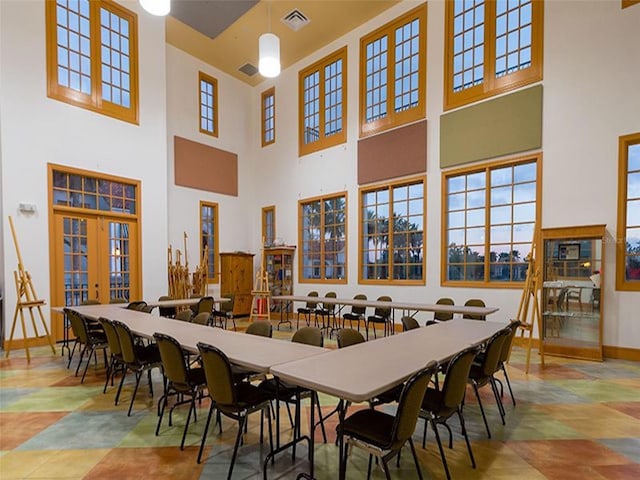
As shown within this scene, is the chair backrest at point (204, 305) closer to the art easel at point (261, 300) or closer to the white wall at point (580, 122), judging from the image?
the art easel at point (261, 300)

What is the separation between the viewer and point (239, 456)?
8.88 ft

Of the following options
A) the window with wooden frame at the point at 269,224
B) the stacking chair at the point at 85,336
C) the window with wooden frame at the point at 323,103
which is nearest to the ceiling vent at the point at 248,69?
the window with wooden frame at the point at 323,103

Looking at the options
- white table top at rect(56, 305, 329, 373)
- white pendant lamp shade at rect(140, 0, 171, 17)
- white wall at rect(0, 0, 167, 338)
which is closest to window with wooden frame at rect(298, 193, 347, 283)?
white wall at rect(0, 0, 167, 338)

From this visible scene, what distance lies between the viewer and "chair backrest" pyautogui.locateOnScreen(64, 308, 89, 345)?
14.9 ft

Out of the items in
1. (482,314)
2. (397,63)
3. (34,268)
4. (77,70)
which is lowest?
(482,314)

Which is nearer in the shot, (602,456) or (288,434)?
(602,456)

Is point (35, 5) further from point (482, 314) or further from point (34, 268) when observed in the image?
point (482, 314)

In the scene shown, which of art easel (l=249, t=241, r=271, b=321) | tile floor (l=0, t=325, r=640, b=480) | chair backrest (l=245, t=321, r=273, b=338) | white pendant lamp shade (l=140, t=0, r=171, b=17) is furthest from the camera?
art easel (l=249, t=241, r=271, b=321)

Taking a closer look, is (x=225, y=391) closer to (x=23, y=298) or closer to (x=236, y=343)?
(x=236, y=343)

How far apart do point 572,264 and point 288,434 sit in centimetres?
508

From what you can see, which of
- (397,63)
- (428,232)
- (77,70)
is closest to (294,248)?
(428,232)

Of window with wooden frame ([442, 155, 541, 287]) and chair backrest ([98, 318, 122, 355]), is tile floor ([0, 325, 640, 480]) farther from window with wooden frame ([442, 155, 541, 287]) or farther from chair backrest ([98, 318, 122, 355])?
window with wooden frame ([442, 155, 541, 287])

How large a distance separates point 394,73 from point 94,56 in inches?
248

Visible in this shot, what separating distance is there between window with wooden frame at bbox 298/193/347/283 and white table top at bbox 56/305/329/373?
5.10 meters
